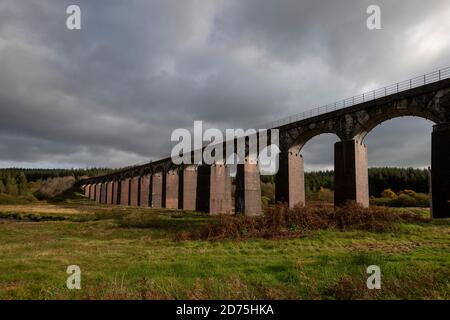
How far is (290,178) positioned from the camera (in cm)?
2725

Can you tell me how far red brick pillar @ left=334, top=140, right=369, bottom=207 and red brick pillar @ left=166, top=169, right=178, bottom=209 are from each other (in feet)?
98.9

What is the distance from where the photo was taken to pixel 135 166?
65.6 meters

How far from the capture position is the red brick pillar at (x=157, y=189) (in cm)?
5388

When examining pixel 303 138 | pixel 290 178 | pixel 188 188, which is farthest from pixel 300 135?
pixel 188 188

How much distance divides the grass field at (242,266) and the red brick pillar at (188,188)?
27.0 meters

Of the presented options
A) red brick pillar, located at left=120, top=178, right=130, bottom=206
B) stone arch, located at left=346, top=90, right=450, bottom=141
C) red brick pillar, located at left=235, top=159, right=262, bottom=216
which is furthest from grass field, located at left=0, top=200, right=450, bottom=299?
red brick pillar, located at left=120, top=178, right=130, bottom=206

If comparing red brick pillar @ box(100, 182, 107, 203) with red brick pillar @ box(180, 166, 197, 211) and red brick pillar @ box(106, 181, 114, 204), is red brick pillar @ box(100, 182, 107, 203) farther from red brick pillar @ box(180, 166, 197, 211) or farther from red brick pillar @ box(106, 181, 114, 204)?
red brick pillar @ box(180, 166, 197, 211)

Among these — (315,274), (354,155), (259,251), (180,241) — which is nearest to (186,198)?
(354,155)

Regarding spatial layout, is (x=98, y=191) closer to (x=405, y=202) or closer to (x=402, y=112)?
(x=405, y=202)

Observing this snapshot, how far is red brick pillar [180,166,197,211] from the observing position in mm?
43562

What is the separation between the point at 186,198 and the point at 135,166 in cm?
2559

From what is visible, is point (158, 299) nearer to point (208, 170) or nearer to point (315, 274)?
point (315, 274)

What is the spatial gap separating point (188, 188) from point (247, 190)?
54.4 feet
